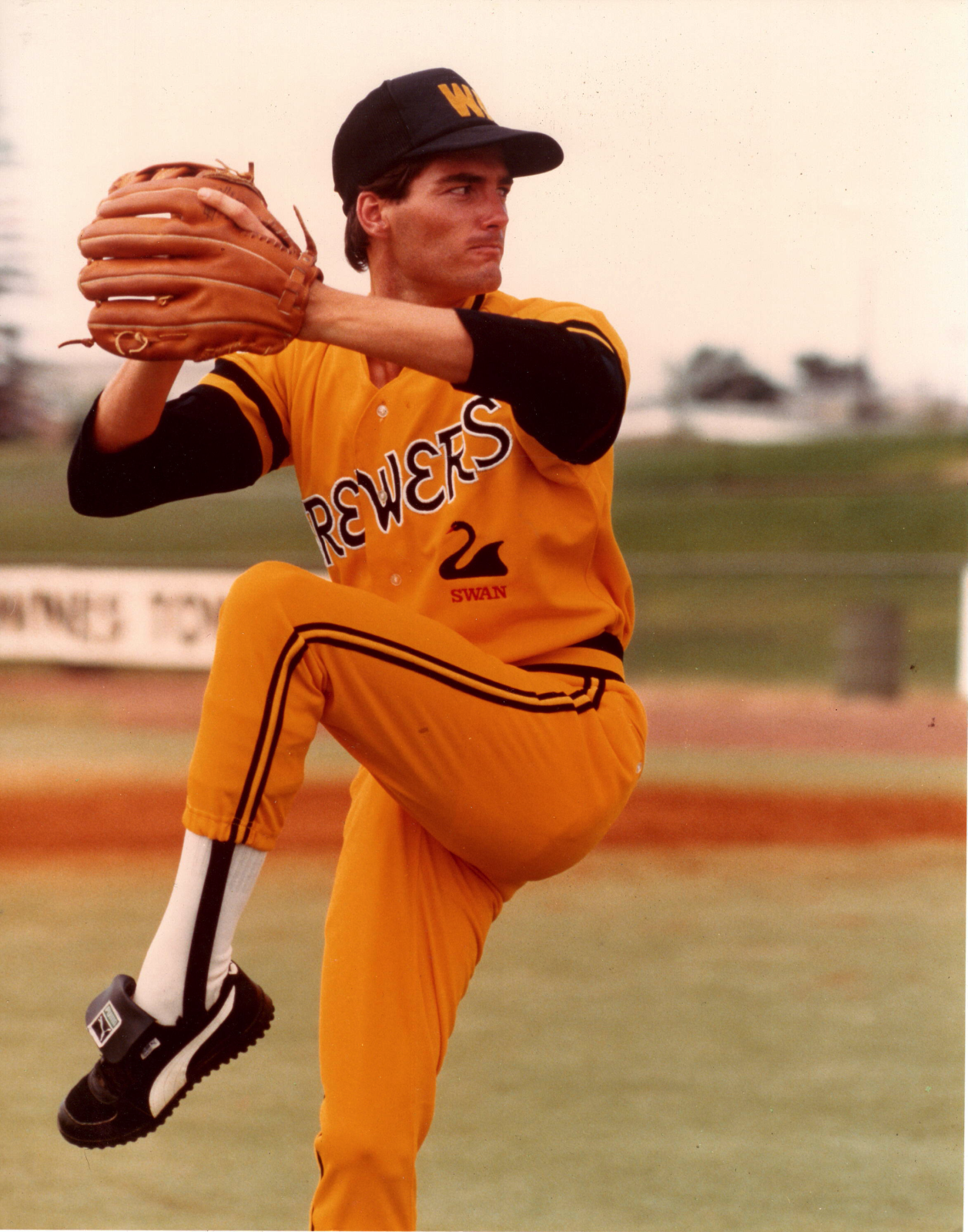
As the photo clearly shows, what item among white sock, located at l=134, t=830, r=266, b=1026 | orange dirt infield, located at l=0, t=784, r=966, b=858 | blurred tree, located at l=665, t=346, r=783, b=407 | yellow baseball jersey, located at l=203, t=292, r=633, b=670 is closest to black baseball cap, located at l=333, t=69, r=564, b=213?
yellow baseball jersey, located at l=203, t=292, r=633, b=670

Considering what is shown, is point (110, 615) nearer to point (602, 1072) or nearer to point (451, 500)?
point (602, 1072)

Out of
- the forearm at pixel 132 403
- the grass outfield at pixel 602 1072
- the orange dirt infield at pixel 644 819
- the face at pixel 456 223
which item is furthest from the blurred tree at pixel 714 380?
the forearm at pixel 132 403

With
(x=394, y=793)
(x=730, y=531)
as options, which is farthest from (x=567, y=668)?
(x=730, y=531)

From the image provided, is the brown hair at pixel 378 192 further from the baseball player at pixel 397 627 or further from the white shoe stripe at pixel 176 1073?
the white shoe stripe at pixel 176 1073

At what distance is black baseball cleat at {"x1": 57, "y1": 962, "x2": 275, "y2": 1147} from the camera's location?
5.84 ft

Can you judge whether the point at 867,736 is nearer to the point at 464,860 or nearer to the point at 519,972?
the point at 519,972

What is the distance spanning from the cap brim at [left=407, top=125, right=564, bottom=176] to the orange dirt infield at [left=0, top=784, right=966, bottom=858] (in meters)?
4.18

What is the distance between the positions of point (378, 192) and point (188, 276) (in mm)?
507

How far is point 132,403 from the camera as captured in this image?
1.94 metres

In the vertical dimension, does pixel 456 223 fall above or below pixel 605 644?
above

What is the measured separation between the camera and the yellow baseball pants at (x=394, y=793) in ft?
5.66

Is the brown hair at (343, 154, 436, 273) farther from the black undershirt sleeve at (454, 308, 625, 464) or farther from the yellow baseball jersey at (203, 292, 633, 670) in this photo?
the black undershirt sleeve at (454, 308, 625, 464)

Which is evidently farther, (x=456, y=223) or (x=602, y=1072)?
(x=602, y=1072)

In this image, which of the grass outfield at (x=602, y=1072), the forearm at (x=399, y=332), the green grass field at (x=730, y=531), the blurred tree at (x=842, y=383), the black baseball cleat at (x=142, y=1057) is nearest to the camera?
the forearm at (x=399, y=332)
